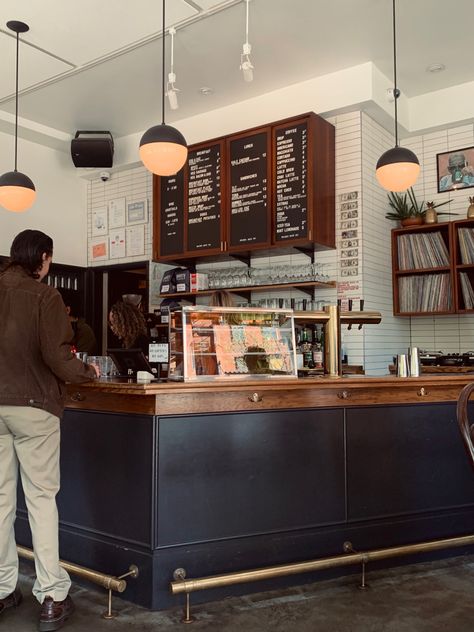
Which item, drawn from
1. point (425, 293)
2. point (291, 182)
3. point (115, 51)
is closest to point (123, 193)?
point (115, 51)

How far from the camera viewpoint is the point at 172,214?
6254mm

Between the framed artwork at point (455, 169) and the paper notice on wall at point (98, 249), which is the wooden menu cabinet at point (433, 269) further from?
the paper notice on wall at point (98, 249)

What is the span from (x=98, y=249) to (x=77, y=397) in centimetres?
454

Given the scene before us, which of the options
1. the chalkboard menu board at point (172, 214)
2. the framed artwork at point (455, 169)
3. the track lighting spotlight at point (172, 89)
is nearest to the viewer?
the track lighting spotlight at point (172, 89)

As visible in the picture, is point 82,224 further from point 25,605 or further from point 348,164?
point 25,605

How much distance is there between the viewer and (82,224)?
7.30 metres

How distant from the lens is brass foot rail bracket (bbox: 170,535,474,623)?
8.20 ft

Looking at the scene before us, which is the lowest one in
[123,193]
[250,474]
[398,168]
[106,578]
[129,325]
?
[106,578]

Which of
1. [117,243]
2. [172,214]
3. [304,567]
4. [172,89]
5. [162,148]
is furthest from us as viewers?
[117,243]

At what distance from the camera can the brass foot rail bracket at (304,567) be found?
2.50 meters

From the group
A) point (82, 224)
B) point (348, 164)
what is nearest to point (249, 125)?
point (348, 164)

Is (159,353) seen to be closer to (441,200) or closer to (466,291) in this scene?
(466,291)

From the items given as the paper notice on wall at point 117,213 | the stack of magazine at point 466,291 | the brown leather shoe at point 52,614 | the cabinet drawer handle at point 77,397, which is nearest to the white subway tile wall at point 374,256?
the stack of magazine at point 466,291

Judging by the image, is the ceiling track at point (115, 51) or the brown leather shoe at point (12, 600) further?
the ceiling track at point (115, 51)
